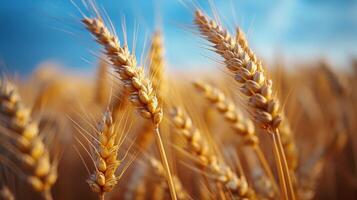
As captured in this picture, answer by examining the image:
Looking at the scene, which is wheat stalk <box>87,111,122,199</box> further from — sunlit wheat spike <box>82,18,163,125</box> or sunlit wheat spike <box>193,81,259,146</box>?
sunlit wheat spike <box>193,81,259,146</box>

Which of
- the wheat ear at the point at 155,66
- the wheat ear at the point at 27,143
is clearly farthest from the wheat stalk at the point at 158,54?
the wheat ear at the point at 27,143

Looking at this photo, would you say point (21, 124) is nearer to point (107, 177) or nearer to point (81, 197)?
point (107, 177)

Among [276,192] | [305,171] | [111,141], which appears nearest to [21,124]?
[111,141]

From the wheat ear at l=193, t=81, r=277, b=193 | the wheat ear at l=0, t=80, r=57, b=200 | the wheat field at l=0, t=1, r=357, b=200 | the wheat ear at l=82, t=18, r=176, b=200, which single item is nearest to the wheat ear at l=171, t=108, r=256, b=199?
the wheat field at l=0, t=1, r=357, b=200

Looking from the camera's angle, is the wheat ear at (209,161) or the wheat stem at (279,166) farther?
the wheat ear at (209,161)

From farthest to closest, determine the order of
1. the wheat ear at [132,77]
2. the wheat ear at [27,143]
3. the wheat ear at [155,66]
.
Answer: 1. the wheat ear at [155,66]
2. the wheat ear at [27,143]
3. the wheat ear at [132,77]

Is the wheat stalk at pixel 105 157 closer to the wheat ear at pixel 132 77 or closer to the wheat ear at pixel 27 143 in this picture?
the wheat ear at pixel 132 77

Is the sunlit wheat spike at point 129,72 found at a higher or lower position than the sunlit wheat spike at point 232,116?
higher
